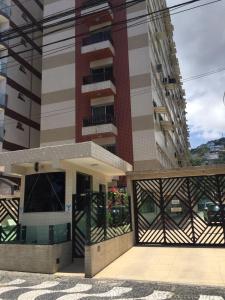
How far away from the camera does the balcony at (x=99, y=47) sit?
993 inches

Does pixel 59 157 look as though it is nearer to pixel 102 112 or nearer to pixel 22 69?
pixel 102 112

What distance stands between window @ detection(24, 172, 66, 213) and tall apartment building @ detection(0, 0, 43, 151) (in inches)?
590

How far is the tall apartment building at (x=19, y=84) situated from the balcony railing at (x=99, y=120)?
22.6 ft

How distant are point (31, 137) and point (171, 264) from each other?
2282cm

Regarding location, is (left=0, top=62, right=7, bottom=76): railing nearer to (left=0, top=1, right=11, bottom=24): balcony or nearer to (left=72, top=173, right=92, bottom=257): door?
(left=0, top=1, right=11, bottom=24): balcony

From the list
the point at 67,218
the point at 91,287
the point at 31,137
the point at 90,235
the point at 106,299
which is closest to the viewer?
the point at 106,299

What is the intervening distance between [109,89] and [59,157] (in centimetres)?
1516

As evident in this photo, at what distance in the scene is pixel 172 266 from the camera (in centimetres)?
933

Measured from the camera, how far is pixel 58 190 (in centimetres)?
1098

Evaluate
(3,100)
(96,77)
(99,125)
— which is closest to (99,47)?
(96,77)

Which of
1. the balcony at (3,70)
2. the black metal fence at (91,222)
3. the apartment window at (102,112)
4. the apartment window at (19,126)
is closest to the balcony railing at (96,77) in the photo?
the apartment window at (102,112)

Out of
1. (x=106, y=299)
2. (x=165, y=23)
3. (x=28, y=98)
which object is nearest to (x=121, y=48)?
(x=28, y=98)

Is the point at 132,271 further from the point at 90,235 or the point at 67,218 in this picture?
the point at 67,218

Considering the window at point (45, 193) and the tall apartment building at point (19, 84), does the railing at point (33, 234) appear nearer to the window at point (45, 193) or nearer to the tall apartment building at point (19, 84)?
the window at point (45, 193)
